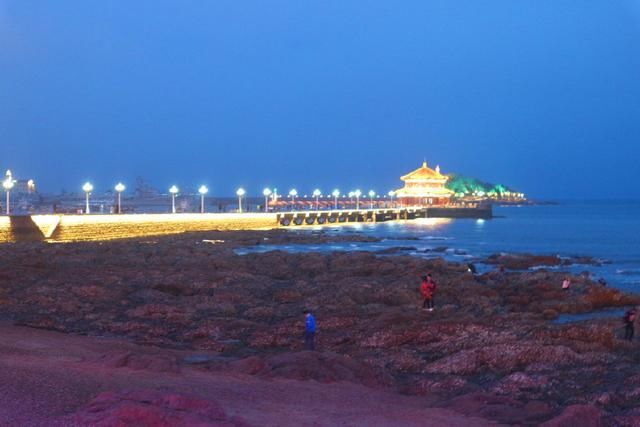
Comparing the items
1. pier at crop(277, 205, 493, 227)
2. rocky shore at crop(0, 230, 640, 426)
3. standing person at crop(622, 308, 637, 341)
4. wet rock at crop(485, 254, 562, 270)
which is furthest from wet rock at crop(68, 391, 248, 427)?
pier at crop(277, 205, 493, 227)

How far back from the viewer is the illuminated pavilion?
160 meters

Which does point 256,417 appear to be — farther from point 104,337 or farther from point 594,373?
point 104,337

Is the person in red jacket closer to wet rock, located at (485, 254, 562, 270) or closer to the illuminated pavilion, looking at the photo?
wet rock, located at (485, 254, 562, 270)

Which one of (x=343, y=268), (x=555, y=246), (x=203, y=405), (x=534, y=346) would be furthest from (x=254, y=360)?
(x=555, y=246)

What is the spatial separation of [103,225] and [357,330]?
47780 mm

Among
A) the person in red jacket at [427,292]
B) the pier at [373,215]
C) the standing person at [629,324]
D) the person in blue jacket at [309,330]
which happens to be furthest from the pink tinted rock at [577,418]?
the pier at [373,215]

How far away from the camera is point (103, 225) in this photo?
6375 centimetres

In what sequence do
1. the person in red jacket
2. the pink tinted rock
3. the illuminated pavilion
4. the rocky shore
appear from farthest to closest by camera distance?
the illuminated pavilion, the person in red jacket, the rocky shore, the pink tinted rock

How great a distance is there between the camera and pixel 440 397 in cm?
1439

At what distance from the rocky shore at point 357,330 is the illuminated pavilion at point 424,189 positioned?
12298 centimetres

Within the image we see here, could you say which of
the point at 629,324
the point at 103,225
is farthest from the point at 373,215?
the point at 629,324

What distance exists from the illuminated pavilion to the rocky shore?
403ft

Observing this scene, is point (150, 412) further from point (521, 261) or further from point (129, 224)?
point (129, 224)

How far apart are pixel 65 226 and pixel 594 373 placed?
168 feet
